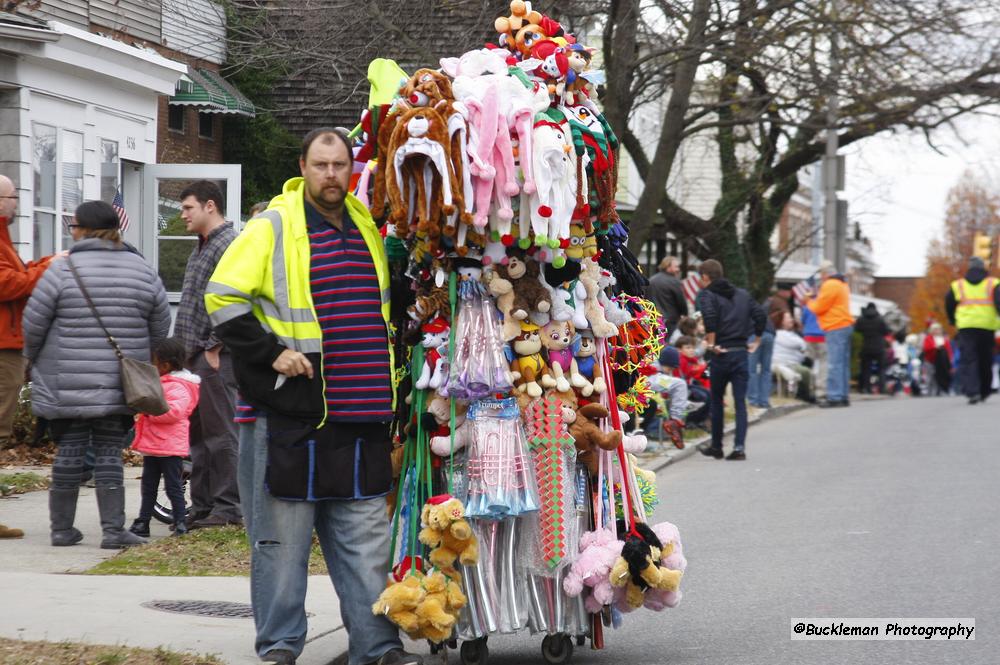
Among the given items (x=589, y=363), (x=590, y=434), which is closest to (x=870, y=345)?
(x=589, y=363)

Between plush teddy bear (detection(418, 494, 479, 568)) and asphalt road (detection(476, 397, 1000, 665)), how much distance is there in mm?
891

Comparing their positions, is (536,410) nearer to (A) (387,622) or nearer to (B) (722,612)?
(A) (387,622)

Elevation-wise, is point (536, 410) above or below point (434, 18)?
below

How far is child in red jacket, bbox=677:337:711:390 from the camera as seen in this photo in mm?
16469

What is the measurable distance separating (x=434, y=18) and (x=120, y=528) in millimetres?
8425

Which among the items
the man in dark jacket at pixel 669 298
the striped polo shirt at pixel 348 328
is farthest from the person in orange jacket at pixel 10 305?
the man in dark jacket at pixel 669 298

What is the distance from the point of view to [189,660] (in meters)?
5.66

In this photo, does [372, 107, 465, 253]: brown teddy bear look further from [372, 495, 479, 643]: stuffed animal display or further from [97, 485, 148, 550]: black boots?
[97, 485, 148, 550]: black boots

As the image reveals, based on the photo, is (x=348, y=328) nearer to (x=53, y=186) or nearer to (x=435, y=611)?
(x=435, y=611)

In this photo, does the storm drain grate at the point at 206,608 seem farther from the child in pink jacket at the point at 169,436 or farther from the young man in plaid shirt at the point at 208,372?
the child in pink jacket at the point at 169,436

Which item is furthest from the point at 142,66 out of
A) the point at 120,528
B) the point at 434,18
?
the point at 120,528

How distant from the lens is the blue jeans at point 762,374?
21.1 m

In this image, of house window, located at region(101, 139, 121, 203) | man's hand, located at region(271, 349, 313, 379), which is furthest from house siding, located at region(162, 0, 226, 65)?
man's hand, located at region(271, 349, 313, 379)

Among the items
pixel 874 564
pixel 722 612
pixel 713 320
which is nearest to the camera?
pixel 722 612
